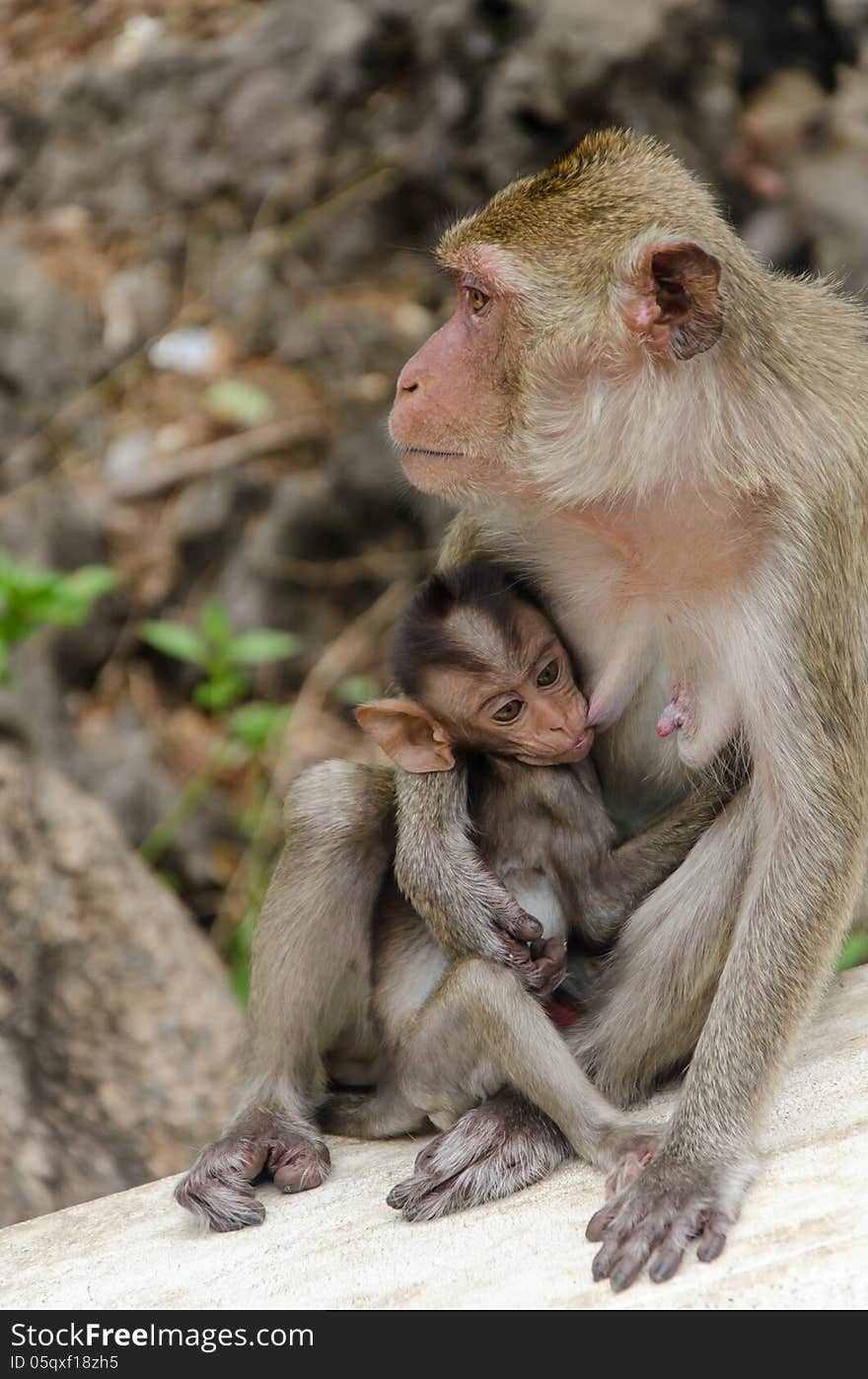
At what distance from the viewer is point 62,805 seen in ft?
19.4

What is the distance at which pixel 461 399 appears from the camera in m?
3.48

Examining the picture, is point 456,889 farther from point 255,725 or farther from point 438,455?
point 255,725

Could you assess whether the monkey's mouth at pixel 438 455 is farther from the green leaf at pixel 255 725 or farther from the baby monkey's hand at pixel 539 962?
the green leaf at pixel 255 725

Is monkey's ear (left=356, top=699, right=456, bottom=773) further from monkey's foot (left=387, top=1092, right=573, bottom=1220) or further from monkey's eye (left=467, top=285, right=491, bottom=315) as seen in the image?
monkey's eye (left=467, top=285, right=491, bottom=315)

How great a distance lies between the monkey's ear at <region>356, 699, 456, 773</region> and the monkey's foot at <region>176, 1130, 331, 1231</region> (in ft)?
3.09

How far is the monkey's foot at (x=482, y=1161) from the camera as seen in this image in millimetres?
3533

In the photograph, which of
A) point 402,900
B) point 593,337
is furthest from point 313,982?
point 593,337

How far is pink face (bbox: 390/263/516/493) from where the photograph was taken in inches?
137

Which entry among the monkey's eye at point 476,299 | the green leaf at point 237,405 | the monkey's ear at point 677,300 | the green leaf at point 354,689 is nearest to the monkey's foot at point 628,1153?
the monkey's ear at point 677,300

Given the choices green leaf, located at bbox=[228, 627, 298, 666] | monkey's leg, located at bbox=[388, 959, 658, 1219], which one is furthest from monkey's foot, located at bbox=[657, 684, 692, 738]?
green leaf, located at bbox=[228, 627, 298, 666]

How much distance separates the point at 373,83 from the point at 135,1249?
6690 millimetres

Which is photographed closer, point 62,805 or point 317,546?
point 62,805

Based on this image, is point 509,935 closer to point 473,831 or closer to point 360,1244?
point 473,831

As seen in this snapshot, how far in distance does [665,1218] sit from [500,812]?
43.9 inches
